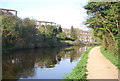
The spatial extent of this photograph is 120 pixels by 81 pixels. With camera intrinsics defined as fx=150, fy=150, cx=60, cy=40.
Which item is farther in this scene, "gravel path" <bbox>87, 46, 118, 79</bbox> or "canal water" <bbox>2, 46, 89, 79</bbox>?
"canal water" <bbox>2, 46, 89, 79</bbox>

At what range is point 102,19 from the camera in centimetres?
1421

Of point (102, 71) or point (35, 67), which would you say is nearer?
point (102, 71)

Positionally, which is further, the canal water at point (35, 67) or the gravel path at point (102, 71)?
the canal water at point (35, 67)

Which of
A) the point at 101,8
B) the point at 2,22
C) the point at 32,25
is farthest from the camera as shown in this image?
the point at 32,25

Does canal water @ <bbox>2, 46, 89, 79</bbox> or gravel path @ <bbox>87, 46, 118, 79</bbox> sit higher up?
gravel path @ <bbox>87, 46, 118, 79</bbox>

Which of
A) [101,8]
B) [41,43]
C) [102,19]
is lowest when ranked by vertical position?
[41,43]

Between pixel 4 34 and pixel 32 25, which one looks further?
pixel 32 25

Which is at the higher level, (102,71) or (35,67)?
(102,71)

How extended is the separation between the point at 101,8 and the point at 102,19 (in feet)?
5.66

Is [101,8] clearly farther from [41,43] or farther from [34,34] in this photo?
[41,43]

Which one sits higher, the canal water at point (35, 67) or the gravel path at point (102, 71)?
the gravel path at point (102, 71)

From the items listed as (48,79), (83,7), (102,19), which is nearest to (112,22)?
(102,19)

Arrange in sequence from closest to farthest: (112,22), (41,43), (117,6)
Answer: (117,6) → (112,22) → (41,43)

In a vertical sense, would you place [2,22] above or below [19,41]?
above
